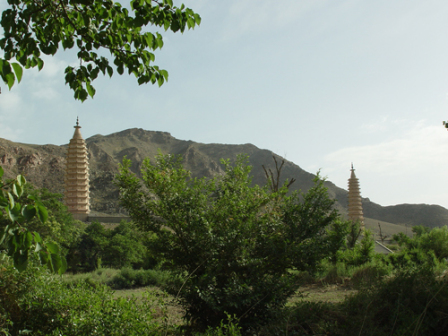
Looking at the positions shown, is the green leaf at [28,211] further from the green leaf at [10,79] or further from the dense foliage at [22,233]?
the green leaf at [10,79]

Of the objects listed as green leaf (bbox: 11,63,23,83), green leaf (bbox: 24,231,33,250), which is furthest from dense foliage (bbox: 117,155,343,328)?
green leaf (bbox: 11,63,23,83)

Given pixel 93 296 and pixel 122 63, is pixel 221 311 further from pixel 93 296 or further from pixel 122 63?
pixel 122 63

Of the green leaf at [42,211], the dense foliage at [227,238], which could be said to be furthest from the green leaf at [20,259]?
the dense foliage at [227,238]

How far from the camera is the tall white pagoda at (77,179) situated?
3334 centimetres

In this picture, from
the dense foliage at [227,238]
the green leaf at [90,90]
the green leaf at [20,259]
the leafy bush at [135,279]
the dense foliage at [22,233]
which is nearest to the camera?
the dense foliage at [22,233]

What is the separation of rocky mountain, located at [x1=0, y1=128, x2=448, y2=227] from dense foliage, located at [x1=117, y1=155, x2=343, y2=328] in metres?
48.1

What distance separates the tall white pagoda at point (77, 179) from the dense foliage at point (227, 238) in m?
28.7

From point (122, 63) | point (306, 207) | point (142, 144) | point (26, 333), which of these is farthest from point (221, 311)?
point (142, 144)

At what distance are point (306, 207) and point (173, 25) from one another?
168 inches

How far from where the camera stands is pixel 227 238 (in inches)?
247

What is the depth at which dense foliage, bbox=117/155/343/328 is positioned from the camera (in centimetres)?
600

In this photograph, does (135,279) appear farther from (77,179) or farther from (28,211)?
(77,179)

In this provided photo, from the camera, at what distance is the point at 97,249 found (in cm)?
2172

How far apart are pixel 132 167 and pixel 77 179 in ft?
172
